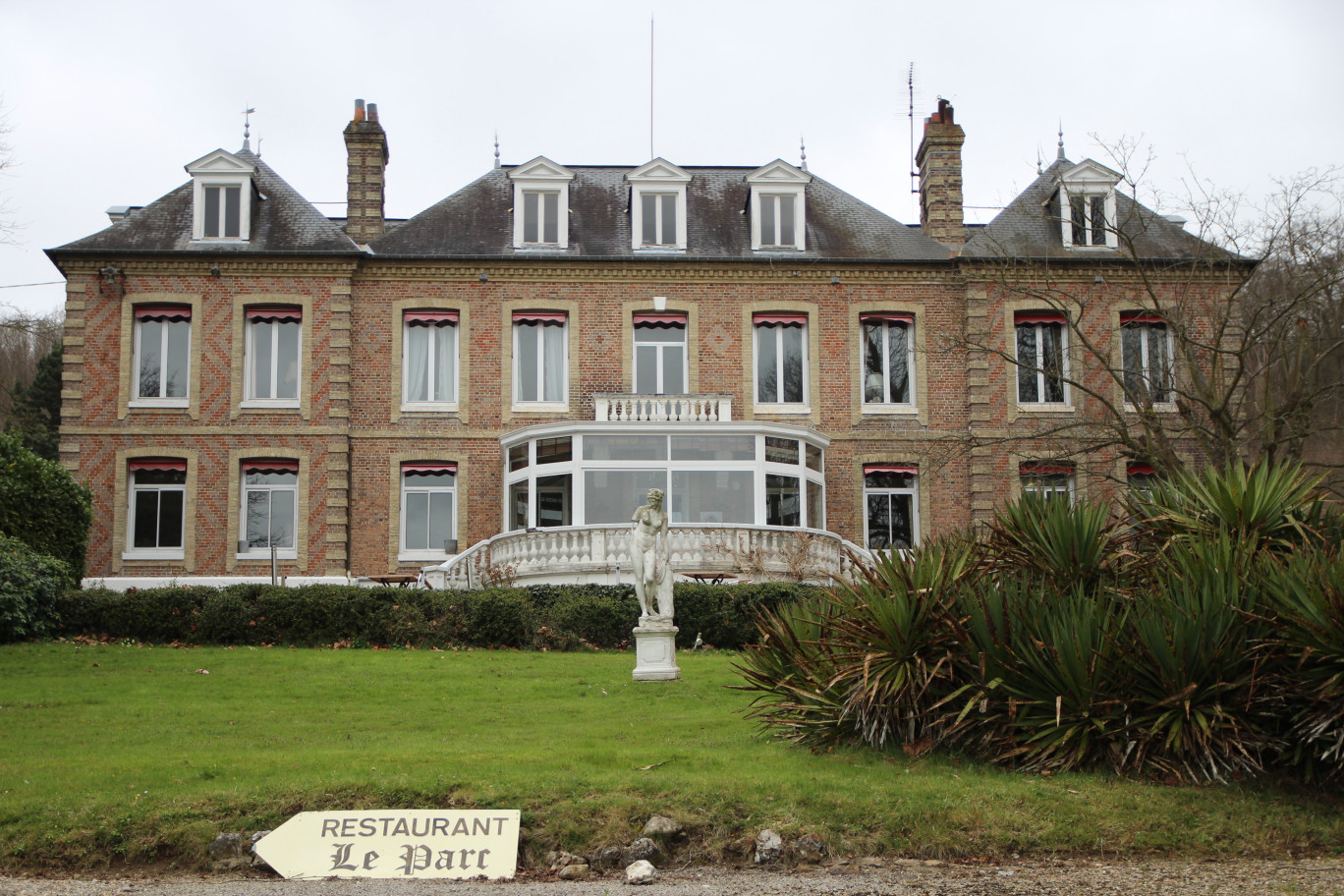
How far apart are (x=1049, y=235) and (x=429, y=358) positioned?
533 inches

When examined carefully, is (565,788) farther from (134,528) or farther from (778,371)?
(134,528)

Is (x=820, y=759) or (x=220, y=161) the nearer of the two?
(x=820, y=759)

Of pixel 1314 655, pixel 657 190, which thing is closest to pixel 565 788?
pixel 1314 655

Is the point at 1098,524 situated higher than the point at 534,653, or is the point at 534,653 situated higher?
the point at 1098,524

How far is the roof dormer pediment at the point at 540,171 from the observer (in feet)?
84.9

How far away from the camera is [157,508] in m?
24.3

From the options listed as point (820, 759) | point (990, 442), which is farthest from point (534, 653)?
point (990, 442)

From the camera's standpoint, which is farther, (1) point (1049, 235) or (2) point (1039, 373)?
(1) point (1049, 235)

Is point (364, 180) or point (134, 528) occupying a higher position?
point (364, 180)

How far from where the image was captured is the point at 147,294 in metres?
24.8

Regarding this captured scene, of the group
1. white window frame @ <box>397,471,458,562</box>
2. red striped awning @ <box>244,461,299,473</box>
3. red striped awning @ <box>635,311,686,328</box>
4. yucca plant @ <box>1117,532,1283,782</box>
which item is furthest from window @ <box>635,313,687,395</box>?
yucca plant @ <box>1117,532,1283,782</box>

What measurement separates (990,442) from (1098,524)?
1518 cm

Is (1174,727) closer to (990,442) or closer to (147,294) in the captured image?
(990,442)

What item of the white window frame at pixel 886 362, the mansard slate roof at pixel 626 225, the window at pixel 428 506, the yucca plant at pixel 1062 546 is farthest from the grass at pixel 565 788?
the mansard slate roof at pixel 626 225
